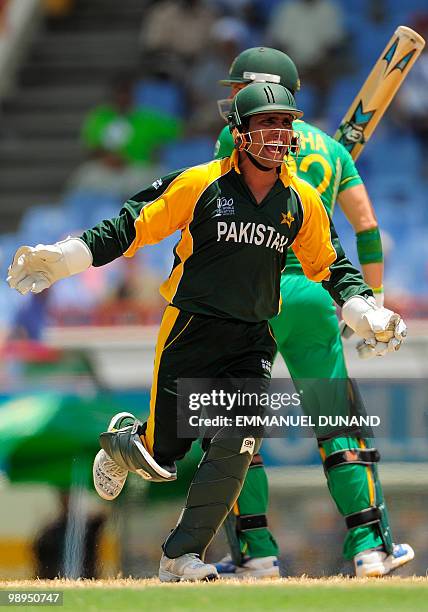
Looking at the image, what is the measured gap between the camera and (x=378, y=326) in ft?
13.4

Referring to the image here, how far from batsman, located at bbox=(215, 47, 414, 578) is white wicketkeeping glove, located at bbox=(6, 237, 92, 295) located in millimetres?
965

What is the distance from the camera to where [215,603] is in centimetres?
379

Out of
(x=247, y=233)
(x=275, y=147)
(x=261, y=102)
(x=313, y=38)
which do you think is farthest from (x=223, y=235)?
(x=313, y=38)

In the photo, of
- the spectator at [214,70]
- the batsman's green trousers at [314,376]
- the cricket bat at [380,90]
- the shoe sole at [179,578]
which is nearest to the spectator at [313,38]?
the spectator at [214,70]

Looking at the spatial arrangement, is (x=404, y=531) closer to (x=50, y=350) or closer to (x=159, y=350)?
(x=159, y=350)

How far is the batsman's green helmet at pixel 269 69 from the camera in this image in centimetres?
479

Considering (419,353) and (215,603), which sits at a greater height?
(419,353)

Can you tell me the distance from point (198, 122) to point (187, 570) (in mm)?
8341

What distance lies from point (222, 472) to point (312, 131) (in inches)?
56.6

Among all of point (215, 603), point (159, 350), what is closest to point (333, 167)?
point (159, 350)

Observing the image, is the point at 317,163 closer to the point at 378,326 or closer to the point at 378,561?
the point at 378,326

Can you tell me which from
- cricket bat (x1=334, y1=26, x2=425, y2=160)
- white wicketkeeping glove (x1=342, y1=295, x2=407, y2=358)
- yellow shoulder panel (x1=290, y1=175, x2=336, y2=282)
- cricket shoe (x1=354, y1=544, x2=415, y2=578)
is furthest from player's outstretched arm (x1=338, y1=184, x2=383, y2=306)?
cricket shoe (x1=354, y1=544, x2=415, y2=578)

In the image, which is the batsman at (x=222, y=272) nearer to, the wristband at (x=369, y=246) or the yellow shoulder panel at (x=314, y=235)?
the yellow shoulder panel at (x=314, y=235)

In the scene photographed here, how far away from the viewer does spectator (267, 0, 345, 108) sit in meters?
12.3
